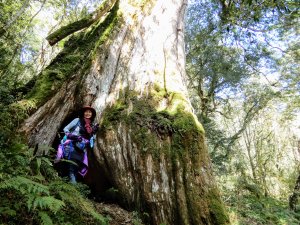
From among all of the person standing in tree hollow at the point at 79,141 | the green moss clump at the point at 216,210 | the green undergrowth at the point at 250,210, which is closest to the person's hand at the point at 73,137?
the person standing in tree hollow at the point at 79,141

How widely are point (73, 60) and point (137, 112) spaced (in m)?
2.20

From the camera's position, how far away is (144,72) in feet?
20.2

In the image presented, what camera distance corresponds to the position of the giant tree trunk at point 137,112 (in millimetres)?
4445

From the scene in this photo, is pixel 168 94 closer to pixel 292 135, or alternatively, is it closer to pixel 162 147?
pixel 162 147

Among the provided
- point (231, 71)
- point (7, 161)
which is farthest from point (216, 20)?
point (7, 161)

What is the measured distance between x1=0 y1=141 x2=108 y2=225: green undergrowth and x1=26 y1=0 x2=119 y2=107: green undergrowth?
5.64ft

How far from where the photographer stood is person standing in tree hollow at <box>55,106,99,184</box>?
525cm

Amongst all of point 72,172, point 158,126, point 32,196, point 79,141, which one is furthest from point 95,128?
point 32,196

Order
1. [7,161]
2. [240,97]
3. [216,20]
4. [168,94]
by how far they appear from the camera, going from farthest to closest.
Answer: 1. [240,97]
2. [216,20]
3. [168,94]
4. [7,161]

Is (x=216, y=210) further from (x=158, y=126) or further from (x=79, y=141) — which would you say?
(x=79, y=141)

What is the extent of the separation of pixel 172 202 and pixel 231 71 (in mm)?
12203

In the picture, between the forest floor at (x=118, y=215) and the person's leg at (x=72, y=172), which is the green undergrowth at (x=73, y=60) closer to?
the person's leg at (x=72, y=172)


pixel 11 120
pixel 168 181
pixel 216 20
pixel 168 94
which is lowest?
pixel 168 181

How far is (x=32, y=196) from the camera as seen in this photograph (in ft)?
8.98
